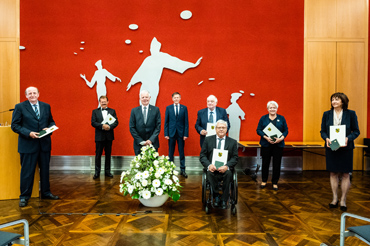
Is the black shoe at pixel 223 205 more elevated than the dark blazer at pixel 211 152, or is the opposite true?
the dark blazer at pixel 211 152

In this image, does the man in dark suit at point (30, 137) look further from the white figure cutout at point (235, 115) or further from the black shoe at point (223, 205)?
the white figure cutout at point (235, 115)

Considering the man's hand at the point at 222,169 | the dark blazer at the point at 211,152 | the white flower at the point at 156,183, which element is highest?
the dark blazer at the point at 211,152

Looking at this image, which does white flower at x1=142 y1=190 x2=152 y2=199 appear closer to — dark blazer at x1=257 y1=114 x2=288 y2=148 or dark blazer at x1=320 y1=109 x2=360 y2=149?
dark blazer at x1=257 y1=114 x2=288 y2=148

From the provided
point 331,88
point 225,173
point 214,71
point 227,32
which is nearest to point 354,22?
point 331,88

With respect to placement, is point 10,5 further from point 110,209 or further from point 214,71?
point 110,209

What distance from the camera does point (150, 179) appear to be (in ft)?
A: 11.2

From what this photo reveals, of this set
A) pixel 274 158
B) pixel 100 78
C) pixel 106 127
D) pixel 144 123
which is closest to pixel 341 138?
pixel 274 158

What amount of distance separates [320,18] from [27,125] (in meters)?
6.28

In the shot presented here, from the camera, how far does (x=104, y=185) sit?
4.82m

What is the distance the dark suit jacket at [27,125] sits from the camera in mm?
3654

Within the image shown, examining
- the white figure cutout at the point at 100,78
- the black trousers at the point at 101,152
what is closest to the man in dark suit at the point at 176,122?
the black trousers at the point at 101,152

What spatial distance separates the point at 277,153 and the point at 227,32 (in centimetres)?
310

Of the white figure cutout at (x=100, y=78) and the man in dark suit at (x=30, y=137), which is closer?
the man in dark suit at (x=30, y=137)

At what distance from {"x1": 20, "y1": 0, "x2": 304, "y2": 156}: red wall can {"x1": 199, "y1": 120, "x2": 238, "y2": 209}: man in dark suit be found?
2691 mm
